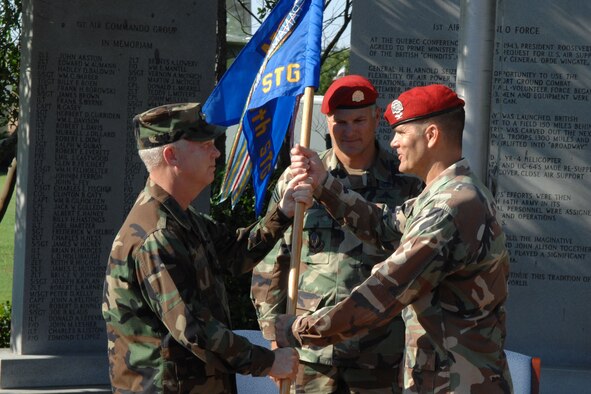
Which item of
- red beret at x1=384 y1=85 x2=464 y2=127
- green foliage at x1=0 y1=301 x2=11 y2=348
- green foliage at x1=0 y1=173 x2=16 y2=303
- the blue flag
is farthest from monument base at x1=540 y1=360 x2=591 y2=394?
green foliage at x1=0 y1=173 x2=16 y2=303

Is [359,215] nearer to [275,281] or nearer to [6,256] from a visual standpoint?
[275,281]

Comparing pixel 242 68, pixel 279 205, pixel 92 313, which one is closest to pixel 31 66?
pixel 92 313

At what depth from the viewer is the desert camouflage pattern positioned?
3408mm

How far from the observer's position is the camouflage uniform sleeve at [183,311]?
3385mm

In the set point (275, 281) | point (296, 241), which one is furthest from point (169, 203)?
point (275, 281)

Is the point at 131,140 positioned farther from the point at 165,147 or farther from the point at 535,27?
the point at 165,147

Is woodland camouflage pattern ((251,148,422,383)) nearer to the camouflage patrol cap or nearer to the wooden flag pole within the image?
the wooden flag pole

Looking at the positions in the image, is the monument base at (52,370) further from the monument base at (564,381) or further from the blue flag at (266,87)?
the blue flag at (266,87)

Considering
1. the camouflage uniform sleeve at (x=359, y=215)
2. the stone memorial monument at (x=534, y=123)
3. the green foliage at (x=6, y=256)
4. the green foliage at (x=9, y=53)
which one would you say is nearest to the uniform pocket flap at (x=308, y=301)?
the camouflage uniform sleeve at (x=359, y=215)

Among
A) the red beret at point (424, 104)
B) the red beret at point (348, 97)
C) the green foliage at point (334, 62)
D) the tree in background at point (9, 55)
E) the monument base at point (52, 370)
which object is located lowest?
the monument base at point (52, 370)

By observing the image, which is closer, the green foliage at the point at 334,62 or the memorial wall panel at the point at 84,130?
the memorial wall panel at the point at 84,130

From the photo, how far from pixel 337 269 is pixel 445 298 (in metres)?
1.07

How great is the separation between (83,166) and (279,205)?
3.61 m

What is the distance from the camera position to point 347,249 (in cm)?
464
